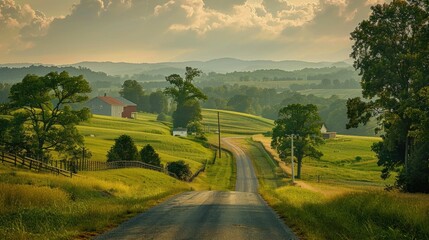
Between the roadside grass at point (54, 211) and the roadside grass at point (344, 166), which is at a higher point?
the roadside grass at point (54, 211)

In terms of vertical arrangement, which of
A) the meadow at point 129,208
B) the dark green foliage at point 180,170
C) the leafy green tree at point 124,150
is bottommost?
the dark green foliage at point 180,170

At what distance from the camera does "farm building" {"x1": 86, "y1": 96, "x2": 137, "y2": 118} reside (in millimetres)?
183125

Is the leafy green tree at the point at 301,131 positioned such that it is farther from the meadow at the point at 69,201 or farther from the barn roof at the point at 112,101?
the barn roof at the point at 112,101

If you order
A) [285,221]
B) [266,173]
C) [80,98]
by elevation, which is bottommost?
[266,173]

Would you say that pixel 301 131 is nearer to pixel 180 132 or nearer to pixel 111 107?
pixel 180 132

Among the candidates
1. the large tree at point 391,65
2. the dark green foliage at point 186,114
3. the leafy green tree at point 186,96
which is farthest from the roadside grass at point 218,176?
the dark green foliage at point 186,114

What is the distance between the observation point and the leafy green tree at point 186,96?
462 ft

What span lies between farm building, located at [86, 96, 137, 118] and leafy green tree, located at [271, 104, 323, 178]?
10438 centimetres

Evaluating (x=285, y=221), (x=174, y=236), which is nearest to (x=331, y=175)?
(x=285, y=221)

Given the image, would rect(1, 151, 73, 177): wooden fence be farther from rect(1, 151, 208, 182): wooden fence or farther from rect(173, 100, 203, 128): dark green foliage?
rect(173, 100, 203, 128): dark green foliage

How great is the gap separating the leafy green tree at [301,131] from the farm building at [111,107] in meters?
104

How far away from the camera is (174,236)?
46.1 ft

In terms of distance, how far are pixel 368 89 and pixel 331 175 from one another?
148 ft

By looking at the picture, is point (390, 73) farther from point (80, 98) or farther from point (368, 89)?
point (80, 98)
